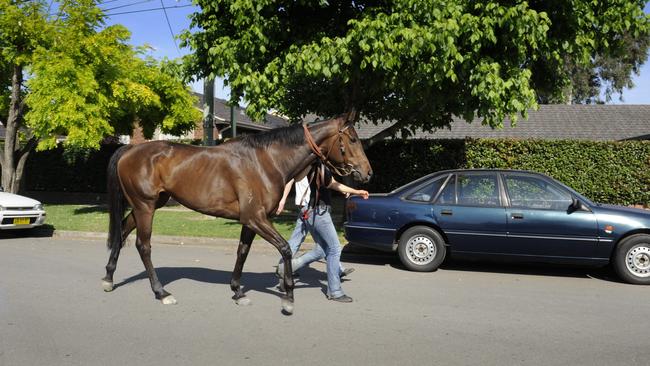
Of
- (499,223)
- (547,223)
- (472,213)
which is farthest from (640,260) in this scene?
(472,213)

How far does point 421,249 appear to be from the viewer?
8008mm

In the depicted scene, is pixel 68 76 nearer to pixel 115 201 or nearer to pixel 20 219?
pixel 20 219

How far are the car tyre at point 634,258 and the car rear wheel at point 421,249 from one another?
2.33 meters

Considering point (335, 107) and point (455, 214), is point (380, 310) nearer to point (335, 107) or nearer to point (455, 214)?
point (455, 214)

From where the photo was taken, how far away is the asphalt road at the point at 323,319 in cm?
434

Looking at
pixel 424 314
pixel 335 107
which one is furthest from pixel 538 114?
pixel 424 314

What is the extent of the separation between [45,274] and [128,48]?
10.2 m

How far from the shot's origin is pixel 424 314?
562cm

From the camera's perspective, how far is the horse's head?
5.67m

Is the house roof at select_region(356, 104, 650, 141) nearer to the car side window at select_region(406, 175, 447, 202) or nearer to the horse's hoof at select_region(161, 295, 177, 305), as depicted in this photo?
the car side window at select_region(406, 175, 447, 202)

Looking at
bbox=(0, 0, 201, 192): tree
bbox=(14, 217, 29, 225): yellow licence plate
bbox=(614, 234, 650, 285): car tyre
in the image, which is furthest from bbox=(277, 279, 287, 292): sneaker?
bbox=(14, 217, 29, 225): yellow licence plate

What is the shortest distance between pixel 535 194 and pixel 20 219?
9770 mm

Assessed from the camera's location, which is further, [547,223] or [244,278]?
[547,223]

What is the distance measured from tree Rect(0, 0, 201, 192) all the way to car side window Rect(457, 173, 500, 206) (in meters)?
6.54
